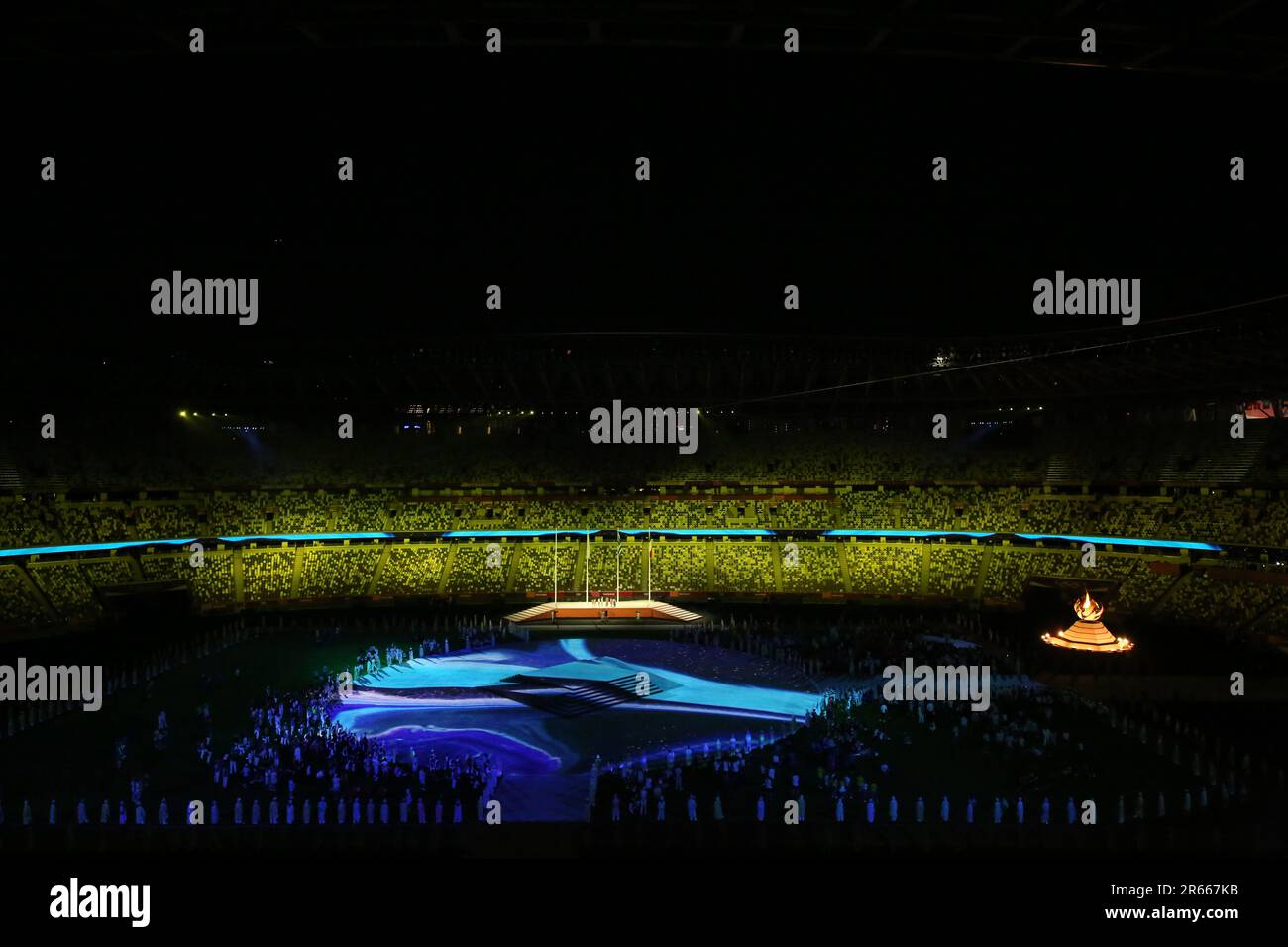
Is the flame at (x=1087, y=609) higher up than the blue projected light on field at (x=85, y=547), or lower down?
A: lower down

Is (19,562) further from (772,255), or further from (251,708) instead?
(772,255)

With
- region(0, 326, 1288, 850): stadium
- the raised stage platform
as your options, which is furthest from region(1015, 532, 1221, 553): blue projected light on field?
the raised stage platform

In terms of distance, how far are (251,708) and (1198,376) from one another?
45562mm

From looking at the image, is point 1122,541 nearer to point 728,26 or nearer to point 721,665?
point 721,665

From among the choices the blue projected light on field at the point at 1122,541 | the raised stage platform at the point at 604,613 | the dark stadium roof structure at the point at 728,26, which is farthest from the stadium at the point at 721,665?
the dark stadium roof structure at the point at 728,26

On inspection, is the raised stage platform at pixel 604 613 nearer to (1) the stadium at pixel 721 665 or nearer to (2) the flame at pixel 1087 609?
(1) the stadium at pixel 721 665

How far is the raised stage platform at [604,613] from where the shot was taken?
1708 inches

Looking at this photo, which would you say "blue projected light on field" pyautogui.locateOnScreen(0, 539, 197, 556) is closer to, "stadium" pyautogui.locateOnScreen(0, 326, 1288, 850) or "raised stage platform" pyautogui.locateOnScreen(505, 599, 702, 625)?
"stadium" pyautogui.locateOnScreen(0, 326, 1288, 850)

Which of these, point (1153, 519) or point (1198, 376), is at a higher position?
point (1198, 376)

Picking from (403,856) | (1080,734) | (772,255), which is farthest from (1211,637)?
(403,856)

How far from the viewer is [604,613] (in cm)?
4412

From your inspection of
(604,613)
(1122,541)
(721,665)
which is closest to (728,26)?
(721,665)
